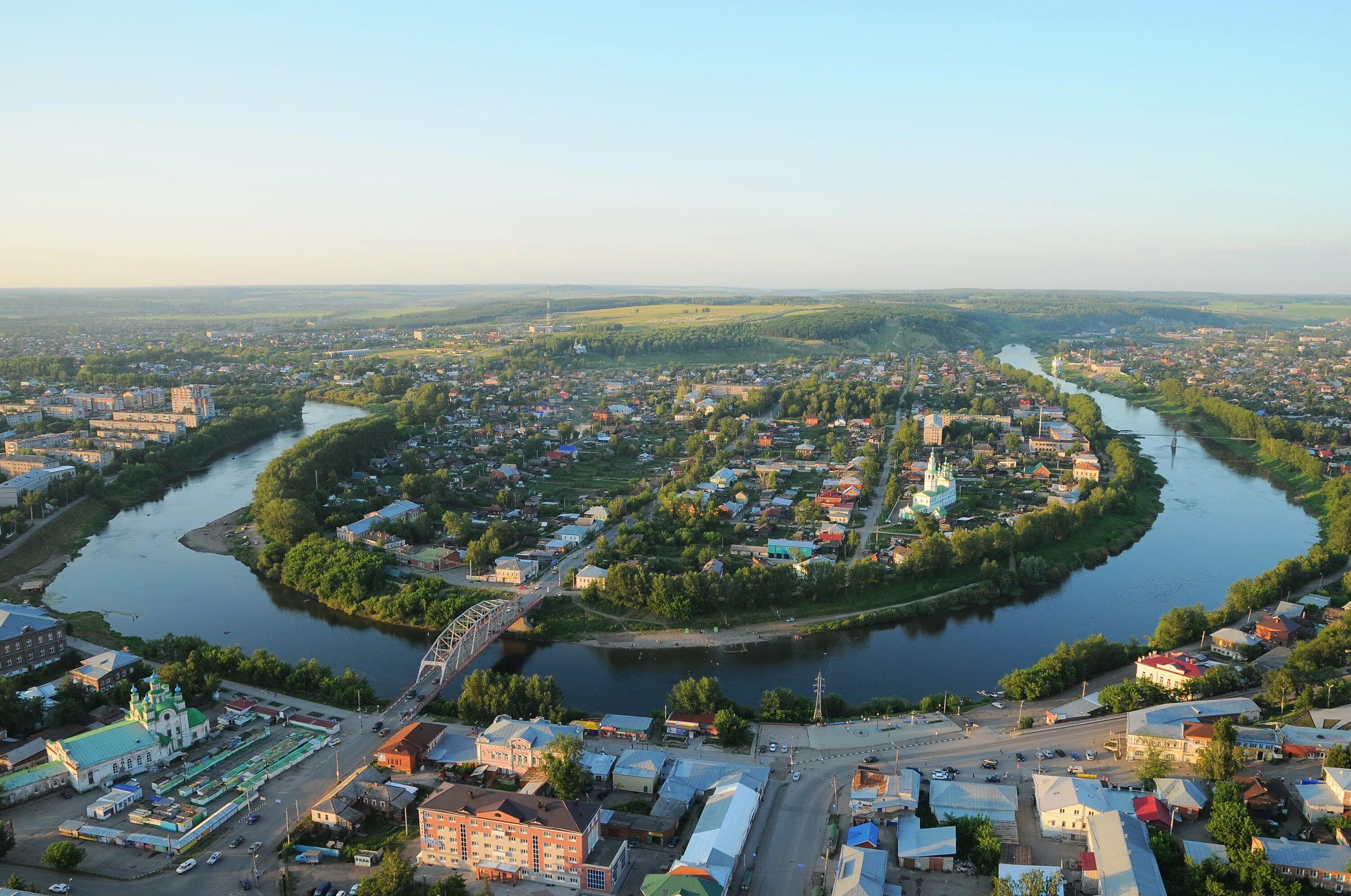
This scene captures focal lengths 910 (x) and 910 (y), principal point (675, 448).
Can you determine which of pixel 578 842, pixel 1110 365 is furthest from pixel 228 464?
pixel 1110 365

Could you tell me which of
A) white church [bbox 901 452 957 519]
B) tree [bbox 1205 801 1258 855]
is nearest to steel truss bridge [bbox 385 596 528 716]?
tree [bbox 1205 801 1258 855]

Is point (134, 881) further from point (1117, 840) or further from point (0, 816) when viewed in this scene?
point (1117, 840)

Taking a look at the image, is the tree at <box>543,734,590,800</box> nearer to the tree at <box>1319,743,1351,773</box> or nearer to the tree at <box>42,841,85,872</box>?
the tree at <box>42,841,85,872</box>

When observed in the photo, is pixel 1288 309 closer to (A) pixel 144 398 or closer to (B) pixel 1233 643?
(B) pixel 1233 643

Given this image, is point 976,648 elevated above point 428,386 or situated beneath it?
situated beneath

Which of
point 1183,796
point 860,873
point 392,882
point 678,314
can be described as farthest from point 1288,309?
point 392,882
